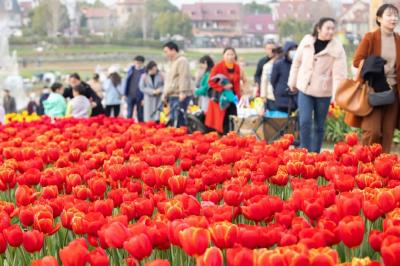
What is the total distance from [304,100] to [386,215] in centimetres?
645

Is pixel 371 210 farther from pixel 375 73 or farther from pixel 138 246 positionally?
pixel 375 73

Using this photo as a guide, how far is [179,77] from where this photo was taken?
14.6 meters

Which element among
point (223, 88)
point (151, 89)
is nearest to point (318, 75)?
point (223, 88)

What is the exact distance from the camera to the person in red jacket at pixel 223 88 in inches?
509

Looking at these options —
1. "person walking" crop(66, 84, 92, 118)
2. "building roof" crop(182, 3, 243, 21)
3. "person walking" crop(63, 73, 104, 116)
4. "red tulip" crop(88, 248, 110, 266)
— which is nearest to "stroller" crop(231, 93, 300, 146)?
"person walking" crop(66, 84, 92, 118)

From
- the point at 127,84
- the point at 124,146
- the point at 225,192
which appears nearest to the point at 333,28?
the point at 124,146

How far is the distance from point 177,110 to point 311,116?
181 inches

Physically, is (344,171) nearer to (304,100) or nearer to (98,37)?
(304,100)

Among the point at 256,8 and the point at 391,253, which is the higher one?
the point at 391,253

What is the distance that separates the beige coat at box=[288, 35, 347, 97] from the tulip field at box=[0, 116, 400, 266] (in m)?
3.92

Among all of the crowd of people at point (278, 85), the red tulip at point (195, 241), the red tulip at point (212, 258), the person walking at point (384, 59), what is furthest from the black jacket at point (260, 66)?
the red tulip at point (212, 258)

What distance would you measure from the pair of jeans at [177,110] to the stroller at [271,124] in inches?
62.2

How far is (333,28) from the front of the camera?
10297 millimetres

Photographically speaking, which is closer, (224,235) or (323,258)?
(323,258)
